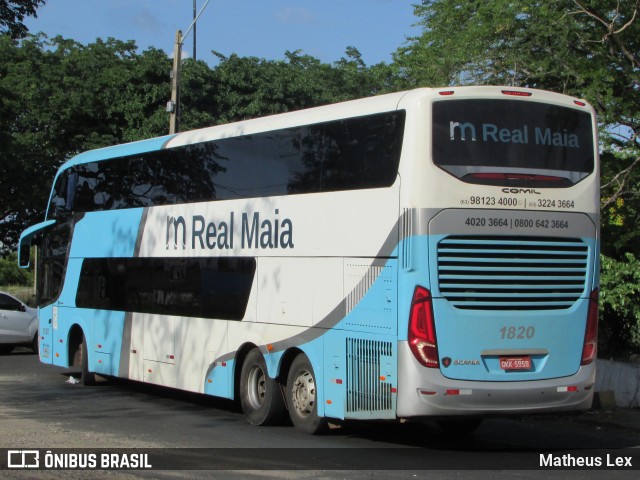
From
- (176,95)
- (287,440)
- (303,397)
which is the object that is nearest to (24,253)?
(176,95)

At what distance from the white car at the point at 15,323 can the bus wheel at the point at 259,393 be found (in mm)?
13118

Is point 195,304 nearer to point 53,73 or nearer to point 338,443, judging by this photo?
point 338,443

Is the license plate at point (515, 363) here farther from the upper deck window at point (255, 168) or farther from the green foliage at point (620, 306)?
the green foliage at point (620, 306)

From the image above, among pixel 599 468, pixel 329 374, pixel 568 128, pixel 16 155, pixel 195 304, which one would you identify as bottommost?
pixel 599 468

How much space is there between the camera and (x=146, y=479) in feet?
29.1

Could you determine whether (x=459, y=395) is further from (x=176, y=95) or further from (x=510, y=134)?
(x=176, y=95)

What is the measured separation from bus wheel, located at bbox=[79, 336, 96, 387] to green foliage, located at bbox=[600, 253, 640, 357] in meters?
9.41

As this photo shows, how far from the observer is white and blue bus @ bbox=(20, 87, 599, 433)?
415 inches

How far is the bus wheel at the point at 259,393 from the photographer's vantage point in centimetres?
1298

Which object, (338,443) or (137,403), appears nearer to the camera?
(338,443)

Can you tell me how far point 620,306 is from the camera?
16953 millimetres

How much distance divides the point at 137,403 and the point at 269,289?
4.26 metres

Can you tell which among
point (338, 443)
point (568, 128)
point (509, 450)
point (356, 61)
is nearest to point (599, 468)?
point (509, 450)

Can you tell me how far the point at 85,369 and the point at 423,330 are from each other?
989 cm
